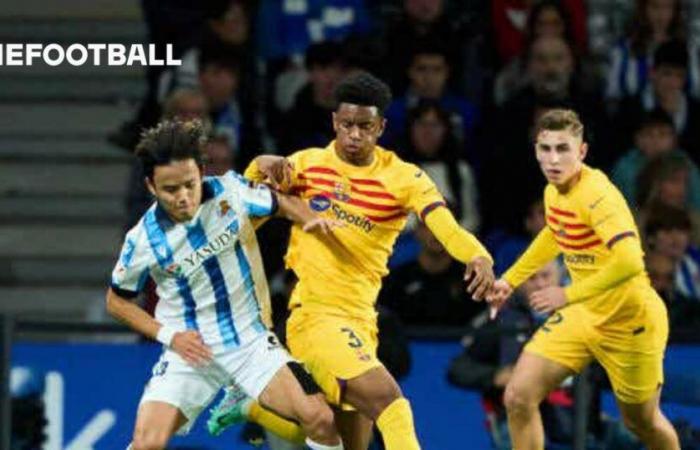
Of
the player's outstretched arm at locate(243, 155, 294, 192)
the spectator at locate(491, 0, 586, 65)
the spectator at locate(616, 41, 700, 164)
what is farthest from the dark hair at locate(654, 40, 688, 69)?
the player's outstretched arm at locate(243, 155, 294, 192)

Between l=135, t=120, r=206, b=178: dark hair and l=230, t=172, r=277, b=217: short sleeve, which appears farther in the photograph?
l=230, t=172, r=277, b=217: short sleeve

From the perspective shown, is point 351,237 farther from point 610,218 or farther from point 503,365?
point 503,365

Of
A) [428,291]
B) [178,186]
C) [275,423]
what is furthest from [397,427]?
[428,291]

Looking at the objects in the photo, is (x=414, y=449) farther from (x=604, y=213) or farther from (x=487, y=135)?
(x=487, y=135)

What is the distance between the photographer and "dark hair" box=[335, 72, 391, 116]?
→ 493 inches

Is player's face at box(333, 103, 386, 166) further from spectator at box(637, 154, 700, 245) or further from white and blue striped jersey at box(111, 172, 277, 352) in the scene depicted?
spectator at box(637, 154, 700, 245)

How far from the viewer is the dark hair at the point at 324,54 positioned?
16.3 meters

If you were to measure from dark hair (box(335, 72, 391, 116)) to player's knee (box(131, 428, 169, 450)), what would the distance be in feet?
5.75

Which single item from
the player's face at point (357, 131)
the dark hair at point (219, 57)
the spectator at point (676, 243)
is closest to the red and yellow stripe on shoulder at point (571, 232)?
the player's face at point (357, 131)

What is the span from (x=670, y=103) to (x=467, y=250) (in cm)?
446

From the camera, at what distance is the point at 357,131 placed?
1256 cm

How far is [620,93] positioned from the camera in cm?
1664

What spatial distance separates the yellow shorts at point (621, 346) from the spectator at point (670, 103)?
326cm

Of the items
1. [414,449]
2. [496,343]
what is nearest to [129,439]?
[496,343]
